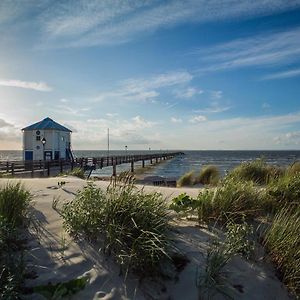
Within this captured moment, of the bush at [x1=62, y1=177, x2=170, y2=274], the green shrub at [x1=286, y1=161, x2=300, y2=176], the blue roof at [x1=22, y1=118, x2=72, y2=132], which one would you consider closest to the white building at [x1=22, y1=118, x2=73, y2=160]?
the blue roof at [x1=22, y1=118, x2=72, y2=132]

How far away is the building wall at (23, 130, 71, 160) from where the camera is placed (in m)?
42.3

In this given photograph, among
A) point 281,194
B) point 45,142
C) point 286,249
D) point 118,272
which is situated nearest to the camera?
point 118,272

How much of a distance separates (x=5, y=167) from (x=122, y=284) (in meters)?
23.3

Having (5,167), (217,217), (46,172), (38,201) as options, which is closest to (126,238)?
(217,217)

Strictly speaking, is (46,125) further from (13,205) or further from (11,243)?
(11,243)

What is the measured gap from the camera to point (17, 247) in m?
4.89

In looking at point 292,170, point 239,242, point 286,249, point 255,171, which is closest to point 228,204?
point 239,242

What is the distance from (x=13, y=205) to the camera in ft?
18.9

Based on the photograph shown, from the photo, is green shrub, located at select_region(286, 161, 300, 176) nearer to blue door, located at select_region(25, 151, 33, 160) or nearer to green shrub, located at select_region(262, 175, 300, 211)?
green shrub, located at select_region(262, 175, 300, 211)

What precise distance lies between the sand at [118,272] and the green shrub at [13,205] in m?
0.37

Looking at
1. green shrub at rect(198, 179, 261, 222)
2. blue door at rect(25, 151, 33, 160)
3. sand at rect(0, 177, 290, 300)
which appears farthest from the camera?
blue door at rect(25, 151, 33, 160)

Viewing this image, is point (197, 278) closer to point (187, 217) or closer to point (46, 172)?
point (187, 217)

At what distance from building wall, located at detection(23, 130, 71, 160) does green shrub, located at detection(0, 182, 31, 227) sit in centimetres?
3737

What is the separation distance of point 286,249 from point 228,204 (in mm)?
1401
